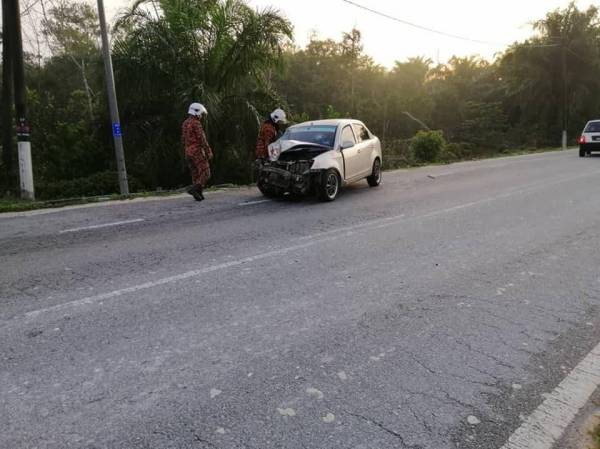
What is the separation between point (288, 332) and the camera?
12.7 feet

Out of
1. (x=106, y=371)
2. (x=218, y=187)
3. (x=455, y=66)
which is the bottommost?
(x=106, y=371)

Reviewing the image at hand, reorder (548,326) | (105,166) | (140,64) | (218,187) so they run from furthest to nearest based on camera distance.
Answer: (105,166) < (140,64) < (218,187) < (548,326)

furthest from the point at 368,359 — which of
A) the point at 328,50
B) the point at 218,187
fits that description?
the point at 328,50

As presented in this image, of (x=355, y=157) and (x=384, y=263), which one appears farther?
(x=355, y=157)

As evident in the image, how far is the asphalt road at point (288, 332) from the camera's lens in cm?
278

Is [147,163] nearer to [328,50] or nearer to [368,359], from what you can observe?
[368,359]

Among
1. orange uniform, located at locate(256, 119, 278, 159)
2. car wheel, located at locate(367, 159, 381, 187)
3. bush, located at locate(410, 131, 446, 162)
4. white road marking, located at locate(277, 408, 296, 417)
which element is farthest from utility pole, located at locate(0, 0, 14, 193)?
bush, located at locate(410, 131, 446, 162)

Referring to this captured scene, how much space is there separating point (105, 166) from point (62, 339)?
13750mm

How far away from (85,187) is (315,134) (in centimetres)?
713

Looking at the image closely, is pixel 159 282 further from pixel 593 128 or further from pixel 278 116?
pixel 593 128

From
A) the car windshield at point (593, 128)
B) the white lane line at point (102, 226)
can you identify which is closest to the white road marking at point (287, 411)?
the white lane line at point (102, 226)

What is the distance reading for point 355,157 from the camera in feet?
37.4

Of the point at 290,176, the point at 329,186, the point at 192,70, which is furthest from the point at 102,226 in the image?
the point at 192,70

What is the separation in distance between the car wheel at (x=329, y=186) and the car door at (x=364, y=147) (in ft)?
4.61
